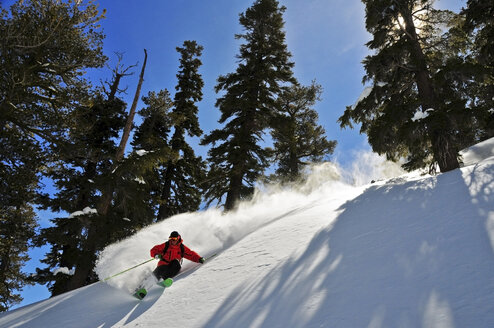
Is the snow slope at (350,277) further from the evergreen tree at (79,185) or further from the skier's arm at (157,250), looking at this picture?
the evergreen tree at (79,185)

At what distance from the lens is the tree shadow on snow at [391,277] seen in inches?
95.8

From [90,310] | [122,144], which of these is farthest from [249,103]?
[90,310]

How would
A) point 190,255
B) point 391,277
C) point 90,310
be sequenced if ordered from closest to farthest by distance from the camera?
point 391,277 < point 90,310 < point 190,255

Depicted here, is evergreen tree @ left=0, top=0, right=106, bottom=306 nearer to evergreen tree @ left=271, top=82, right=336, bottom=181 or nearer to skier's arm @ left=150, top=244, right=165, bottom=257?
skier's arm @ left=150, top=244, right=165, bottom=257

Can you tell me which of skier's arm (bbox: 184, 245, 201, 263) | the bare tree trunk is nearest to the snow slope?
skier's arm (bbox: 184, 245, 201, 263)

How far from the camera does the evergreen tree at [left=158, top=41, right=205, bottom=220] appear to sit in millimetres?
18953

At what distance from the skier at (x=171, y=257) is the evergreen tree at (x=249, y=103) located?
5744mm

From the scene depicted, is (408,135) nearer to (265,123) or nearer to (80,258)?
(265,123)

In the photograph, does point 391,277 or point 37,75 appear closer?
point 391,277

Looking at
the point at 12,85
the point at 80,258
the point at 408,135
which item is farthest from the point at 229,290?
the point at 12,85

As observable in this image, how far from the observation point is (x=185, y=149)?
64.5ft

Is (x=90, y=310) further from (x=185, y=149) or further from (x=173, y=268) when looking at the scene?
(x=185, y=149)

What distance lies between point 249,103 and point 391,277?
39.2 feet

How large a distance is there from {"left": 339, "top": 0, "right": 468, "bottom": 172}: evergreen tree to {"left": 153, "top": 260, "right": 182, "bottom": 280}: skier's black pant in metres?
7.72
